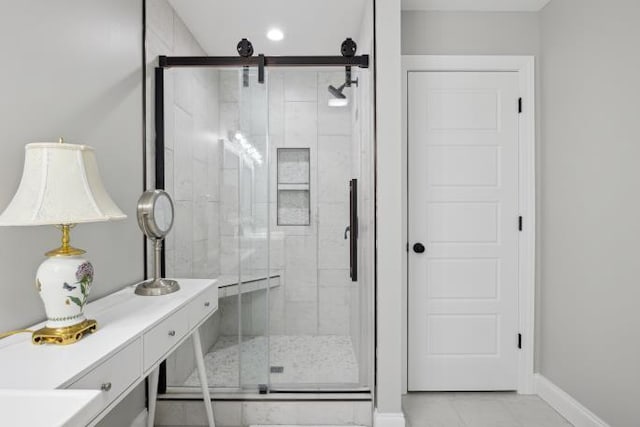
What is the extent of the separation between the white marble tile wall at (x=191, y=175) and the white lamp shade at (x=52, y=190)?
1.13 meters

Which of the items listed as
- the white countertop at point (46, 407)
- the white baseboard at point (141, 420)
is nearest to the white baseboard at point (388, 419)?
the white baseboard at point (141, 420)

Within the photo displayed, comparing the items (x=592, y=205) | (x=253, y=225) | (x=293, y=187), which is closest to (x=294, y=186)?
(x=293, y=187)

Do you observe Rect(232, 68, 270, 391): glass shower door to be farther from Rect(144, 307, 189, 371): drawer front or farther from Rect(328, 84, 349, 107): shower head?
Rect(144, 307, 189, 371): drawer front

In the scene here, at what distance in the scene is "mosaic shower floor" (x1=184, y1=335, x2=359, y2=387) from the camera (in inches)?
89.0

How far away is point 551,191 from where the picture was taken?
7.94ft

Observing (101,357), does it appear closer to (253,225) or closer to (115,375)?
(115,375)

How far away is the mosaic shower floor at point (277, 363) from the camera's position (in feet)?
7.42

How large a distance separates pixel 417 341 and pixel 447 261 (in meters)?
0.59

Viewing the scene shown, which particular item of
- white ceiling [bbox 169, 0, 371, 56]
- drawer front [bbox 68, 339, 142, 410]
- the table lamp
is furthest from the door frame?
the table lamp

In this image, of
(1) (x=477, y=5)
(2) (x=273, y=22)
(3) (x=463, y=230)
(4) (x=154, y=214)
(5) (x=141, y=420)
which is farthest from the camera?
(2) (x=273, y=22)

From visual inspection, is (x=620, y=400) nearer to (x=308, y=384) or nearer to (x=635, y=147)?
(x=635, y=147)

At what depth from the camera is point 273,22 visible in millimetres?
2680

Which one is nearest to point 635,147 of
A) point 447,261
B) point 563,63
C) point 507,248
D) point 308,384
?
point 563,63

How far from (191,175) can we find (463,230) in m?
1.84
